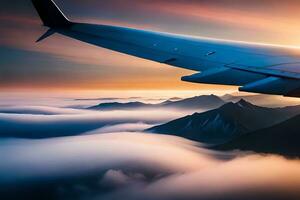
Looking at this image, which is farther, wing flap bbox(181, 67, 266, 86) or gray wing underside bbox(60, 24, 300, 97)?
wing flap bbox(181, 67, 266, 86)

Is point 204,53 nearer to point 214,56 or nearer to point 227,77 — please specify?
point 214,56

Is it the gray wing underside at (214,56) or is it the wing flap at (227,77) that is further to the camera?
the wing flap at (227,77)

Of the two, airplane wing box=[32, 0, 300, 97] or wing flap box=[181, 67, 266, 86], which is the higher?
airplane wing box=[32, 0, 300, 97]

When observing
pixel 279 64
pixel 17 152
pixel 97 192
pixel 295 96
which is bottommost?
pixel 97 192

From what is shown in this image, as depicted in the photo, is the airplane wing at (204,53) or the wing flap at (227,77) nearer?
the airplane wing at (204,53)

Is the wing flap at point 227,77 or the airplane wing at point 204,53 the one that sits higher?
the airplane wing at point 204,53

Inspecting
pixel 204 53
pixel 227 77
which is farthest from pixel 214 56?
pixel 227 77

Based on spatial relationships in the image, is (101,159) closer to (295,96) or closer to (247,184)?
(247,184)

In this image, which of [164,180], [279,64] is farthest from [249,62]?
[164,180]
